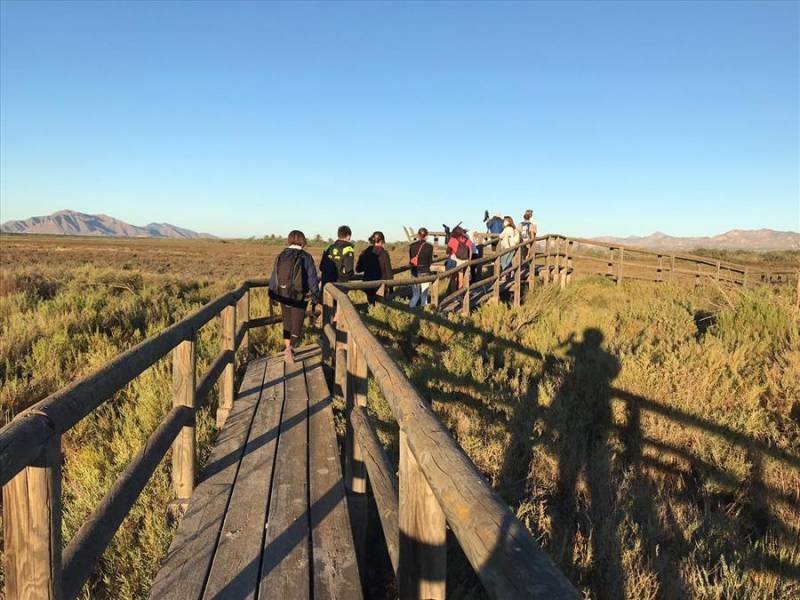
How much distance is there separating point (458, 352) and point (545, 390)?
1.26 m

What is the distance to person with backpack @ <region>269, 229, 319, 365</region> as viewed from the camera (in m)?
6.58

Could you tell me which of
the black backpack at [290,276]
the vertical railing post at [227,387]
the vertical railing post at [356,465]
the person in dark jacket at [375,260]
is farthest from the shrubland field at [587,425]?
the black backpack at [290,276]

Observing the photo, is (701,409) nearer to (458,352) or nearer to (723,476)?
(723,476)

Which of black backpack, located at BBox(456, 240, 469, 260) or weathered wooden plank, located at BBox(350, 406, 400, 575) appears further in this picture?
black backpack, located at BBox(456, 240, 469, 260)

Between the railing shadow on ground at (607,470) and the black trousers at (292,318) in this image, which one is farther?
the black trousers at (292,318)

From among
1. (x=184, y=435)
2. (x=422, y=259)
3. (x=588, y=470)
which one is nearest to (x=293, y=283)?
(x=184, y=435)

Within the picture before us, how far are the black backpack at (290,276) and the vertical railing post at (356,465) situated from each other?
3.09 metres

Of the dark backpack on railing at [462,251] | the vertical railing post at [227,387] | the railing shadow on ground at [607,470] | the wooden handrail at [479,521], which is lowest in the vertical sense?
the railing shadow on ground at [607,470]

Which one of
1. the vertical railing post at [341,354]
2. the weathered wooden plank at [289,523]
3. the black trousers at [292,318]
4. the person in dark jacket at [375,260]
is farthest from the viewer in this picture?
the person in dark jacket at [375,260]

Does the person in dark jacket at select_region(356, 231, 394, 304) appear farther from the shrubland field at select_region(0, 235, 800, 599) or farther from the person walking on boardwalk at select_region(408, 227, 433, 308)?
the person walking on boardwalk at select_region(408, 227, 433, 308)

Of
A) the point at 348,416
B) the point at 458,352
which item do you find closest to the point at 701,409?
the point at 458,352

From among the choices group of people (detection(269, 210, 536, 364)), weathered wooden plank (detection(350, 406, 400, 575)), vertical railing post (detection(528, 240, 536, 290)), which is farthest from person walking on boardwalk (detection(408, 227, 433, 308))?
weathered wooden plank (detection(350, 406, 400, 575))

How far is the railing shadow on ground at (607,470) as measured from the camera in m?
3.30

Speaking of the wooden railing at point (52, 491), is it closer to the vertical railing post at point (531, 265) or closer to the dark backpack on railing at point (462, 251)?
the dark backpack on railing at point (462, 251)
